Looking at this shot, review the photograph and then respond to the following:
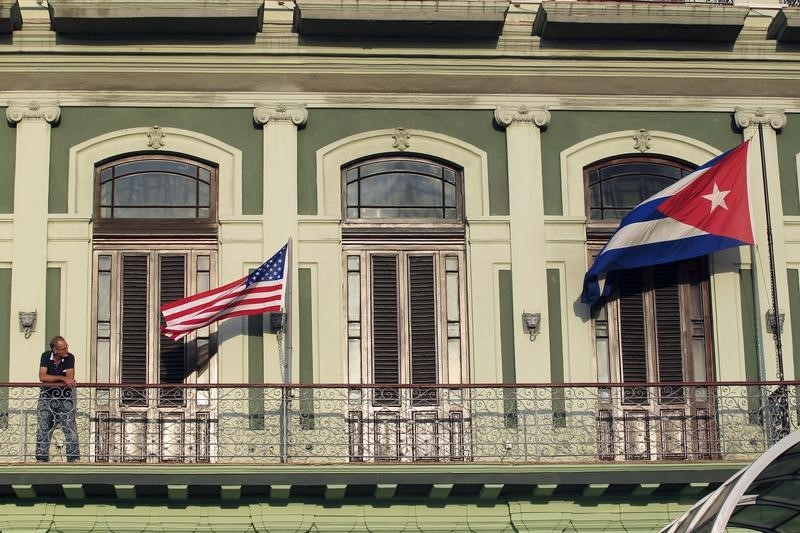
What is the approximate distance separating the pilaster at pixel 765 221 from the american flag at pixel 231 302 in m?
6.01

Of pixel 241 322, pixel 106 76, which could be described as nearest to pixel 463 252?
pixel 241 322

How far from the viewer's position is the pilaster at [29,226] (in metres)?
23.4

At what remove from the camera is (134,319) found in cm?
2391

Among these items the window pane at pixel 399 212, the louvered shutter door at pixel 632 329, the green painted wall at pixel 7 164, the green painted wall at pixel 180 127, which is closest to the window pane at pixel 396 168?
the window pane at pixel 399 212

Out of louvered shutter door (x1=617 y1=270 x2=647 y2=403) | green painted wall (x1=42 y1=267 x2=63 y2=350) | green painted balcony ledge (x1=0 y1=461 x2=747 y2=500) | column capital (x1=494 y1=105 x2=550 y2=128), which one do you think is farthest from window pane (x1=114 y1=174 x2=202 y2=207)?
louvered shutter door (x1=617 y1=270 x2=647 y2=403)

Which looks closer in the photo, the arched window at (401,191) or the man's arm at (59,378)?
the man's arm at (59,378)

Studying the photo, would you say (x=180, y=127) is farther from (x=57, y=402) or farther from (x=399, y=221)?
(x=57, y=402)

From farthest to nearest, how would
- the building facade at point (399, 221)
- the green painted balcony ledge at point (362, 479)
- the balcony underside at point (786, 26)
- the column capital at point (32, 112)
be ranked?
the balcony underside at point (786, 26)
the column capital at point (32, 112)
the building facade at point (399, 221)
the green painted balcony ledge at point (362, 479)

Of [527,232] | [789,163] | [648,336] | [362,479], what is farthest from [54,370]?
[789,163]

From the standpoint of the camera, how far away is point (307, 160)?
24297mm

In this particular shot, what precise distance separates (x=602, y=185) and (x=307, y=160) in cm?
379

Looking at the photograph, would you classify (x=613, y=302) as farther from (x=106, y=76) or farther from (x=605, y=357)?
(x=106, y=76)

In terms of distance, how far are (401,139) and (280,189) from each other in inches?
65.9

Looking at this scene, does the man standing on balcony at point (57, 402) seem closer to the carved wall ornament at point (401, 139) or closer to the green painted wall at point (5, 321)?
the green painted wall at point (5, 321)
